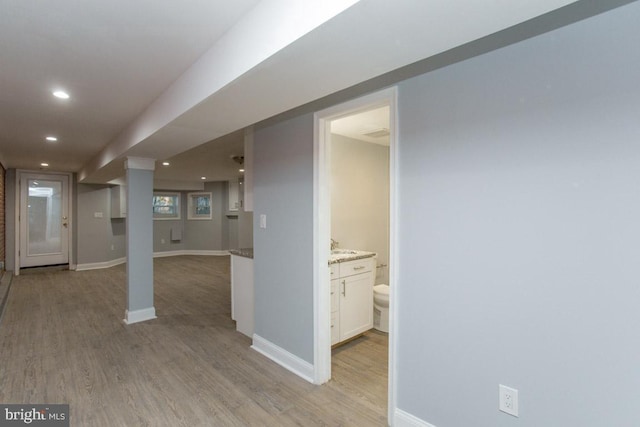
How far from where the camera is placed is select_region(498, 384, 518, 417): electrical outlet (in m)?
1.44

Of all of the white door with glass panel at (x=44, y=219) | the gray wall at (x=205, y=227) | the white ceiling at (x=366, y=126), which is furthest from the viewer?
the gray wall at (x=205, y=227)

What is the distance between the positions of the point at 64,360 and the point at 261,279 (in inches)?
74.1

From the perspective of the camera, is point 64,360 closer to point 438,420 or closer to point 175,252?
point 438,420

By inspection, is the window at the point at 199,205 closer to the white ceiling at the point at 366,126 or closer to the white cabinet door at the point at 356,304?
the white ceiling at the point at 366,126

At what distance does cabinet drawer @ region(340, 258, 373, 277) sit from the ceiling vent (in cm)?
138

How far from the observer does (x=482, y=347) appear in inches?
60.8

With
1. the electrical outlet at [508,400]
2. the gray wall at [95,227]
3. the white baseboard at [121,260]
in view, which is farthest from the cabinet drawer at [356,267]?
the gray wall at [95,227]

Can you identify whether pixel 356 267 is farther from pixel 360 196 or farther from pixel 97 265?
pixel 97 265

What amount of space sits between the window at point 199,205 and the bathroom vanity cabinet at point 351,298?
7370 mm

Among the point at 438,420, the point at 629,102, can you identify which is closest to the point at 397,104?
the point at 629,102

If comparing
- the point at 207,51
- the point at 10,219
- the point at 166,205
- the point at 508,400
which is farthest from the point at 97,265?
the point at 508,400

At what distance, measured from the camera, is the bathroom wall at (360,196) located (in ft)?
11.6

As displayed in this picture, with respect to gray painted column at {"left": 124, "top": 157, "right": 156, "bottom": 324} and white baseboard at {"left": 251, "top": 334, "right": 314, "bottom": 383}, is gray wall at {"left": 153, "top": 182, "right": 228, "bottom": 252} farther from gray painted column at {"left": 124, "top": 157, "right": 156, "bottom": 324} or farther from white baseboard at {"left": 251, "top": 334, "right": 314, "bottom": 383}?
white baseboard at {"left": 251, "top": 334, "right": 314, "bottom": 383}

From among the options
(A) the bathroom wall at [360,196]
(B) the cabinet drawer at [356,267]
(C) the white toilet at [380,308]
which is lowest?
(C) the white toilet at [380,308]
